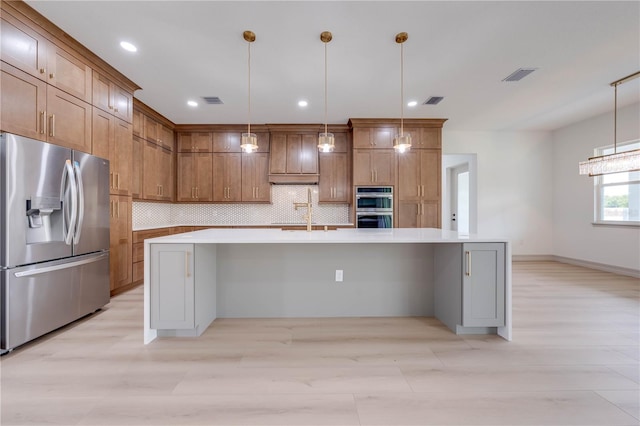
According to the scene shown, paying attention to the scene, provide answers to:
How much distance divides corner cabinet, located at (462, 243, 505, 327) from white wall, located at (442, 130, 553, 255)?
4.26 metres

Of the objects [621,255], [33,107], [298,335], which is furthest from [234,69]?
[621,255]

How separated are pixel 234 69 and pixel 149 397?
325cm

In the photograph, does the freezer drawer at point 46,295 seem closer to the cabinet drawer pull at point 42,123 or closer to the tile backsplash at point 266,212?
the cabinet drawer pull at point 42,123

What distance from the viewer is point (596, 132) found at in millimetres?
5430

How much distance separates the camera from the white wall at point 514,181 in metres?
6.37

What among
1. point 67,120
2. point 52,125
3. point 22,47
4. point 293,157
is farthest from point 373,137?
point 22,47

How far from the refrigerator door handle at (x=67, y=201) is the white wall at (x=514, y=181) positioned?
6190 mm

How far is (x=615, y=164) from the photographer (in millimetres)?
4012

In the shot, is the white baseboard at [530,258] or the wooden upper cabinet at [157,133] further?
the white baseboard at [530,258]

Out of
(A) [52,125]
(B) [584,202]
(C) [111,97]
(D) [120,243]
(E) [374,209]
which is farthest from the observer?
(B) [584,202]

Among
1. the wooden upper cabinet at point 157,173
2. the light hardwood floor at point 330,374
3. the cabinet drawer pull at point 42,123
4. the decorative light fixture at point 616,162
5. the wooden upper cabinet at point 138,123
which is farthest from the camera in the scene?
the wooden upper cabinet at point 157,173

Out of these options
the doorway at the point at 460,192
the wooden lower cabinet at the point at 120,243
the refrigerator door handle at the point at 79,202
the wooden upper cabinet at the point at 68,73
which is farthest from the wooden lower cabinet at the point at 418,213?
the wooden upper cabinet at the point at 68,73

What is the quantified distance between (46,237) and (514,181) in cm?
756

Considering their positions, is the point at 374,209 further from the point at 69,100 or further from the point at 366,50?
the point at 69,100
